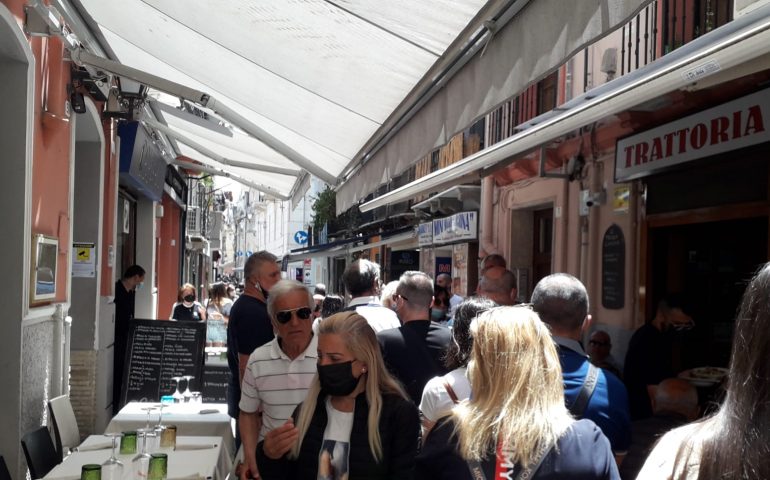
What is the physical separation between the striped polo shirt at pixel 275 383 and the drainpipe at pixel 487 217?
10.7 meters

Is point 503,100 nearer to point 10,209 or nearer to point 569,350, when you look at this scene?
point 569,350

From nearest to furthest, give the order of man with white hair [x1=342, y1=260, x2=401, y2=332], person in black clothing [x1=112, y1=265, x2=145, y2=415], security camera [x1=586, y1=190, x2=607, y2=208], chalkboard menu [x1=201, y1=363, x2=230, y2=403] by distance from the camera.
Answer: man with white hair [x1=342, y1=260, x2=401, y2=332], chalkboard menu [x1=201, y1=363, x2=230, y2=403], security camera [x1=586, y1=190, x2=607, y2=208], person in black clothing [x1=112, y1=265, x2=145, y2=415]

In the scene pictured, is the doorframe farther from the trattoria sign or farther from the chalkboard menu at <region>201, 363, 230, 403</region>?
the chalkboard menu at <region>201, 363, 230, 403</region>

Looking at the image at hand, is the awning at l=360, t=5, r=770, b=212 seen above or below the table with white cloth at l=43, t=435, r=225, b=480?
above

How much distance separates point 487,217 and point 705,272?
6.46 metres

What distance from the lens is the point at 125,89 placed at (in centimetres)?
1130

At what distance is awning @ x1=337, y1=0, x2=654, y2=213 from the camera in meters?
2.91

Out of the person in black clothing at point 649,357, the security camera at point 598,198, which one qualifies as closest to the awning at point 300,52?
the person in black clothing at point 649,357

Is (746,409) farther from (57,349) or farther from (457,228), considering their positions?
(457,228)

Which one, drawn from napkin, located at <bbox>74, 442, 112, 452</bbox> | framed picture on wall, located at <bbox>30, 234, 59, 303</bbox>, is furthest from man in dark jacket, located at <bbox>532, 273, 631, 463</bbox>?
framed picture on wall, located at <bbox>30, 234, 59, 303</bbox>

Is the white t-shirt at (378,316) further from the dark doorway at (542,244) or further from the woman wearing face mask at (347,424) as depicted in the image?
the dark doorway at (542,244)

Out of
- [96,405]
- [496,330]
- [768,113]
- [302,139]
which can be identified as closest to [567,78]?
[302,139]

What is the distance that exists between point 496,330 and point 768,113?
192 inches

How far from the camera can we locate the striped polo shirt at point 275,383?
4496 millimetres
